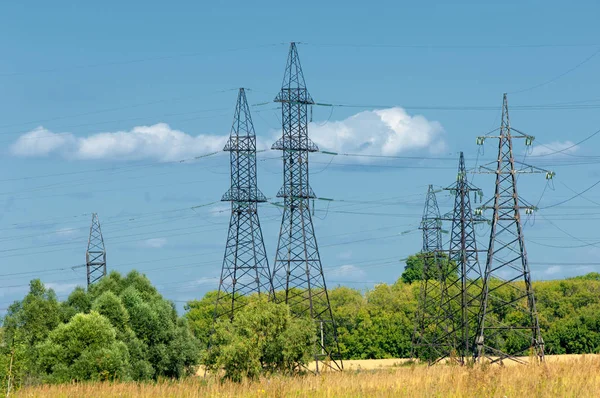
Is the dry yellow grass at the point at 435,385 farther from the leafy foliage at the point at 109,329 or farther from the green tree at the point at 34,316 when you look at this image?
A: the green tree at the point at 34,316

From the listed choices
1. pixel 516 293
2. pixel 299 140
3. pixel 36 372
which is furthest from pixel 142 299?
pixel 516 293

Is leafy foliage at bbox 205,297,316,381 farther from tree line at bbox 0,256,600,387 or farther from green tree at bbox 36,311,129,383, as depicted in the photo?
green tree at bbox 36,311,129,383

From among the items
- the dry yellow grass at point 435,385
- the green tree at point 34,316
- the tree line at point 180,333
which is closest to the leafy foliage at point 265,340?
the tree line at point 180,333

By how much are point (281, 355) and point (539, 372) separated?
121ft

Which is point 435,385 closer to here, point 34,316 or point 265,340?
point 265,340

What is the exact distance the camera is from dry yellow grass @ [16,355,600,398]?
17.2m

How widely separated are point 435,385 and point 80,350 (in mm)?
45718

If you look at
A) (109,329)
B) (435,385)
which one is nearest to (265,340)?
(109,329)

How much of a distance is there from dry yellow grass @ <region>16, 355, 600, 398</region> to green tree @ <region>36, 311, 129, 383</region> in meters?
36.9

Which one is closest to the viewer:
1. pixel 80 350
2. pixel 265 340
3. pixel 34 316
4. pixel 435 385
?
pixel 435 385

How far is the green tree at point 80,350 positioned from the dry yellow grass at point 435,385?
36.9 m

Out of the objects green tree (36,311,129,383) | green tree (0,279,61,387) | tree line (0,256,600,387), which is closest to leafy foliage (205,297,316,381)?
tree line (0,256,600,387)

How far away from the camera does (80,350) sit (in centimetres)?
6031

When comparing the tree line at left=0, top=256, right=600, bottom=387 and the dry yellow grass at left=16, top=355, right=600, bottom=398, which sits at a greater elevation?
the tree line at left=0, top=256, right=600, bottom=387
